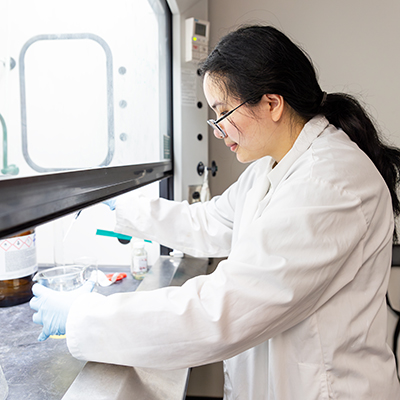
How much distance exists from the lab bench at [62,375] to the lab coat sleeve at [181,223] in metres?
0.48

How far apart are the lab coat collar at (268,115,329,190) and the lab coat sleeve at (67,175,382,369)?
0.66ft

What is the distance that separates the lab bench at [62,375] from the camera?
0.76 metres

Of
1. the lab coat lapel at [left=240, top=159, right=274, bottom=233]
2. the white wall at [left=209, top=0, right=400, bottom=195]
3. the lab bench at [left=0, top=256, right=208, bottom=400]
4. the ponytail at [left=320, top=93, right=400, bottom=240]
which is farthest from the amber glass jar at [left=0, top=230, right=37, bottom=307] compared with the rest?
the white wall at [left=209, top=0, right=400, bottom=195]

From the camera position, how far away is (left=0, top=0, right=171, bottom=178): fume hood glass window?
0.56m

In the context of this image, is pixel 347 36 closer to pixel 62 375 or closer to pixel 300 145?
pixel 300 145

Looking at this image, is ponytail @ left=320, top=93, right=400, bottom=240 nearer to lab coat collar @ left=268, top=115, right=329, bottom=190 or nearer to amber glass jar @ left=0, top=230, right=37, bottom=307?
lab coat collar @ left=268, top=115, right=329, bottom=190

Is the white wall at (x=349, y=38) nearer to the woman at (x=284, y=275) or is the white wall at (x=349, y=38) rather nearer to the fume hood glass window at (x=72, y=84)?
the fume hood glass window at (x=72, y=84)

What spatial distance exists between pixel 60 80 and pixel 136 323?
1.63 ft

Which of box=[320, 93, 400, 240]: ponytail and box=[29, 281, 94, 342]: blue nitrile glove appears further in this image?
box=[320, 93, 400, 240]: ponytail

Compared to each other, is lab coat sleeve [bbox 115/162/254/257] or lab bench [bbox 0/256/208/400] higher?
lab coat sleeve [bbox 115/162/254/257]

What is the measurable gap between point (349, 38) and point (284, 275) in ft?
6.09

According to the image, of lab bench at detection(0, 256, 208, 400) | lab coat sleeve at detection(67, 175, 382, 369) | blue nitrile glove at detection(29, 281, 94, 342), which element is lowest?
lab bench at detection(0, 256, 208, 400)

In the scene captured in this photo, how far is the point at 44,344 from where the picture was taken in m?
0.97

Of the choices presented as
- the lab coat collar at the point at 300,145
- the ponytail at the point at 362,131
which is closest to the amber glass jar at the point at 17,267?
the lab coat collar at the point at 300,145
